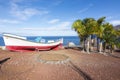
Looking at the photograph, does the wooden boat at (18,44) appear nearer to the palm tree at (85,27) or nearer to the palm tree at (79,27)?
the palm tree at (79,27)

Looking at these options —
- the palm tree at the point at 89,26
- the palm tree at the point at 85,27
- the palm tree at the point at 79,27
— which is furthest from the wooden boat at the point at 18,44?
the palm tree at the point at 89,26

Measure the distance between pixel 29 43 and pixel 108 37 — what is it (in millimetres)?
14266

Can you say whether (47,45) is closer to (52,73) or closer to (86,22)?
(86,22)

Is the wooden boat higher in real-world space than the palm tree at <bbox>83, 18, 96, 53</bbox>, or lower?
lower

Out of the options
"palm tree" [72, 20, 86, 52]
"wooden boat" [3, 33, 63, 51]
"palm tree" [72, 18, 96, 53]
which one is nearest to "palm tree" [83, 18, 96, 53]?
"palm tree" [72, 18, 96, 53]

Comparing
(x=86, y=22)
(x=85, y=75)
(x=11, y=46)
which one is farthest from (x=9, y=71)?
(x=86, y=22)

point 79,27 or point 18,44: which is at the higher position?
point 79,27

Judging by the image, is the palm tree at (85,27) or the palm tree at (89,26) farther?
the palm tree at (85,27)

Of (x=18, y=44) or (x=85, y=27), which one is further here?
(x=18, y=44)

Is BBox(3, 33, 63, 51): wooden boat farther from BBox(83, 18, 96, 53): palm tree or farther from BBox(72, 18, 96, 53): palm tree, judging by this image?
BBox(83, 18, 96, 53): palm tree

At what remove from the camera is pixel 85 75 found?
11.4 meters

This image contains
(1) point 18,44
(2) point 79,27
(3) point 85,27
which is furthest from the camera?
(1) point 18,44

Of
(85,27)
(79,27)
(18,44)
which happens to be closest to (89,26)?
(85,27)

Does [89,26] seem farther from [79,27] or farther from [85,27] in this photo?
[79,27]
